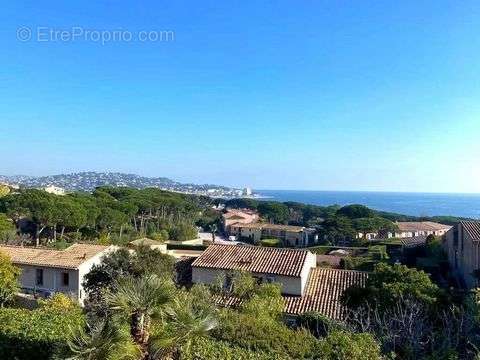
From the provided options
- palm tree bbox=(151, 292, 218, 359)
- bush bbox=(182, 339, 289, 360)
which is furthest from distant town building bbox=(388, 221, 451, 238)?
palm tree bbox=(151, 292, 218, 359)

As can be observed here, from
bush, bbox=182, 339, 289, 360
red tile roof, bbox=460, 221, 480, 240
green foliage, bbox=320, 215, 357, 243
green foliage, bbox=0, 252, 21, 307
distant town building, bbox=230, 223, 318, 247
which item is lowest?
distant town building, bbox=230, 223, 318, 247

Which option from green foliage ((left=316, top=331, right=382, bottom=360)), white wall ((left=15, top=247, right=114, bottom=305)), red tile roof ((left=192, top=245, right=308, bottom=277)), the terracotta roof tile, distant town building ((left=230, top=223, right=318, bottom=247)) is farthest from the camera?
distant town building ((left=230, top=223, right=318, bottom=247))

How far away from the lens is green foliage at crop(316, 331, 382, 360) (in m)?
8.26

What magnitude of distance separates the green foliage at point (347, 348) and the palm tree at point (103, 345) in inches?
154

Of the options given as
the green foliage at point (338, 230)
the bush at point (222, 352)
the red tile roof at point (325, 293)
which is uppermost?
the bush at point (222, 352)

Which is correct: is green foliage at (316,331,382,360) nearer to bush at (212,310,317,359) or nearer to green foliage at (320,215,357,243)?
bush at (212,310,317,359)

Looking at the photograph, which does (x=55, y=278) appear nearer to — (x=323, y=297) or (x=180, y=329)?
(x=323, y=297)

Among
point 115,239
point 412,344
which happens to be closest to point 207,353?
point 412,344

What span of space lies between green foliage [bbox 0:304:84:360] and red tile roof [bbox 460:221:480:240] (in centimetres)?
2260

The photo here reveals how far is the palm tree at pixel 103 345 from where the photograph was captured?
5660 millimetres

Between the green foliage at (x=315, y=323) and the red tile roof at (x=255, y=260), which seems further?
the red tile roof at (x=255, y=260)

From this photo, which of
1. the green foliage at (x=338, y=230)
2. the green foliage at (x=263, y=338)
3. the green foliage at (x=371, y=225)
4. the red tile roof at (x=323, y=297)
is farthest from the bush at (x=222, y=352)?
the green foliage at (x=371, y=225)

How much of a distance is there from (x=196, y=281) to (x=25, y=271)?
1231cm

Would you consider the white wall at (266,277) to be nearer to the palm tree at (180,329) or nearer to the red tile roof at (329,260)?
the palm tree at (180,329)
